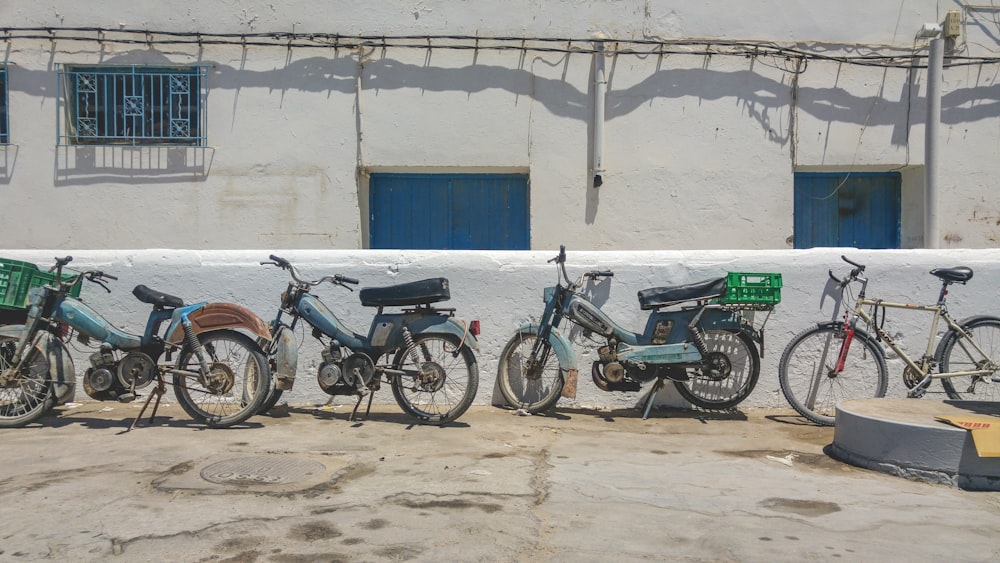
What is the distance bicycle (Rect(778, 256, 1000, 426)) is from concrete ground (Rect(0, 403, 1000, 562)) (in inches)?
20.1

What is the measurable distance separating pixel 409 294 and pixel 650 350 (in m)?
1.96

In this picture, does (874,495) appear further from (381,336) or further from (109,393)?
(109,393)

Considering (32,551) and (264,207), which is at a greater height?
(264,207)

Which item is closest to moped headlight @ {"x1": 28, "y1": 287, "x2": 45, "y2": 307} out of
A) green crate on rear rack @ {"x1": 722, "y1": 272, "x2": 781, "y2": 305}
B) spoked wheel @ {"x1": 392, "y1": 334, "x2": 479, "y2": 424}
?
spoked wheel @ {"x1": 392, "y1": 334, "x2": 479, "y2": 424}

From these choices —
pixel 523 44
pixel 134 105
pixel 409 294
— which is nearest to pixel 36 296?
pixel 409 294

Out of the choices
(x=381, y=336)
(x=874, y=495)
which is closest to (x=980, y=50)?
(x=874, y=495)

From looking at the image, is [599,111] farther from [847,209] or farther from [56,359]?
[56,359]

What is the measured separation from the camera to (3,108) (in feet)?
30.9

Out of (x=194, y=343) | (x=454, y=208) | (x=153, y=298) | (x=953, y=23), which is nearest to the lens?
(x=194, y=343)

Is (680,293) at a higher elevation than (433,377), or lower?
higher

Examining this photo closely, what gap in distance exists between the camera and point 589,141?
9.37 metres

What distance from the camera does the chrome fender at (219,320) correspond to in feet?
20.2

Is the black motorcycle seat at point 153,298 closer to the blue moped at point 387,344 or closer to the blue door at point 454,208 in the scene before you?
the blue moped at point 387,344

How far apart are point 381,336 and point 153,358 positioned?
5.60ft
